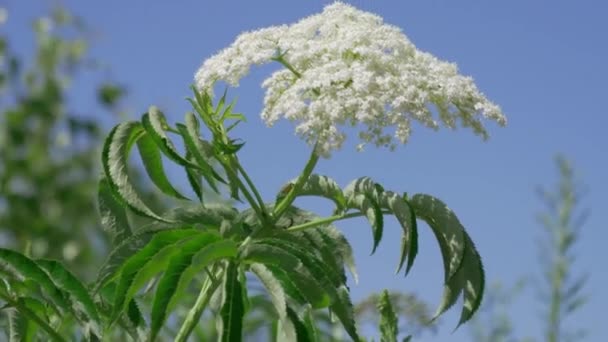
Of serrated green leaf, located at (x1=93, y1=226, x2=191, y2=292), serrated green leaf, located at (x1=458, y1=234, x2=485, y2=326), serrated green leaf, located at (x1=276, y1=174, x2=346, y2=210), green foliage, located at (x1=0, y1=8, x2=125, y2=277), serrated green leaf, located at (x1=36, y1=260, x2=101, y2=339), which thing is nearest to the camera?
serrated green leaf, located at (x1=93, y1=226, x2=191, y2=292)

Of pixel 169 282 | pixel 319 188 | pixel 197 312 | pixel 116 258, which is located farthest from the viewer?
pixel 319 188

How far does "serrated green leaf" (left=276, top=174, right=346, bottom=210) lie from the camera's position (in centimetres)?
223

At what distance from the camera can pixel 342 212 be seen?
223 centimetres

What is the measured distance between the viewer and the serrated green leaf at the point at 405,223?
2.08m

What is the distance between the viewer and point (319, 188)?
2244 mm

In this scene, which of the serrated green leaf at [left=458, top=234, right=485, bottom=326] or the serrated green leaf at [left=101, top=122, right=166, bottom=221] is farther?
the serrated green leaf at [left=458, top=234, right=485, bottom=326]

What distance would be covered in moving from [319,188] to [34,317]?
62 cm

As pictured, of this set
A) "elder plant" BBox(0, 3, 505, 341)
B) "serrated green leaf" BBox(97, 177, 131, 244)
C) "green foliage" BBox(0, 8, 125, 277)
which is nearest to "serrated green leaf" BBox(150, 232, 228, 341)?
"elder plant" BBox(0, 3, 505, 341)

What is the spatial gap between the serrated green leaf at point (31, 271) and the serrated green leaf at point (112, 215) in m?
0.14

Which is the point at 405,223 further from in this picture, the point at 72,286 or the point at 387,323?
the point at 72,286

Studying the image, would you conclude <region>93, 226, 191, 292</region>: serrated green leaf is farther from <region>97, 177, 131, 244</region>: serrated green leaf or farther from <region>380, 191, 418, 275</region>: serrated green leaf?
<region>380, 191, 418, 275</region>: serrated green leaf

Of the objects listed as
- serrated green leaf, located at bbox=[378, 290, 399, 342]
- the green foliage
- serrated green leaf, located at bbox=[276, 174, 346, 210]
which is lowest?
serrated green leaf, located at bbox=[378, 290, 399, 342]

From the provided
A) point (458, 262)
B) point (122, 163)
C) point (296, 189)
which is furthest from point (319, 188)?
point (122, 163)

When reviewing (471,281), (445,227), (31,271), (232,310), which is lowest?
(232,310)
